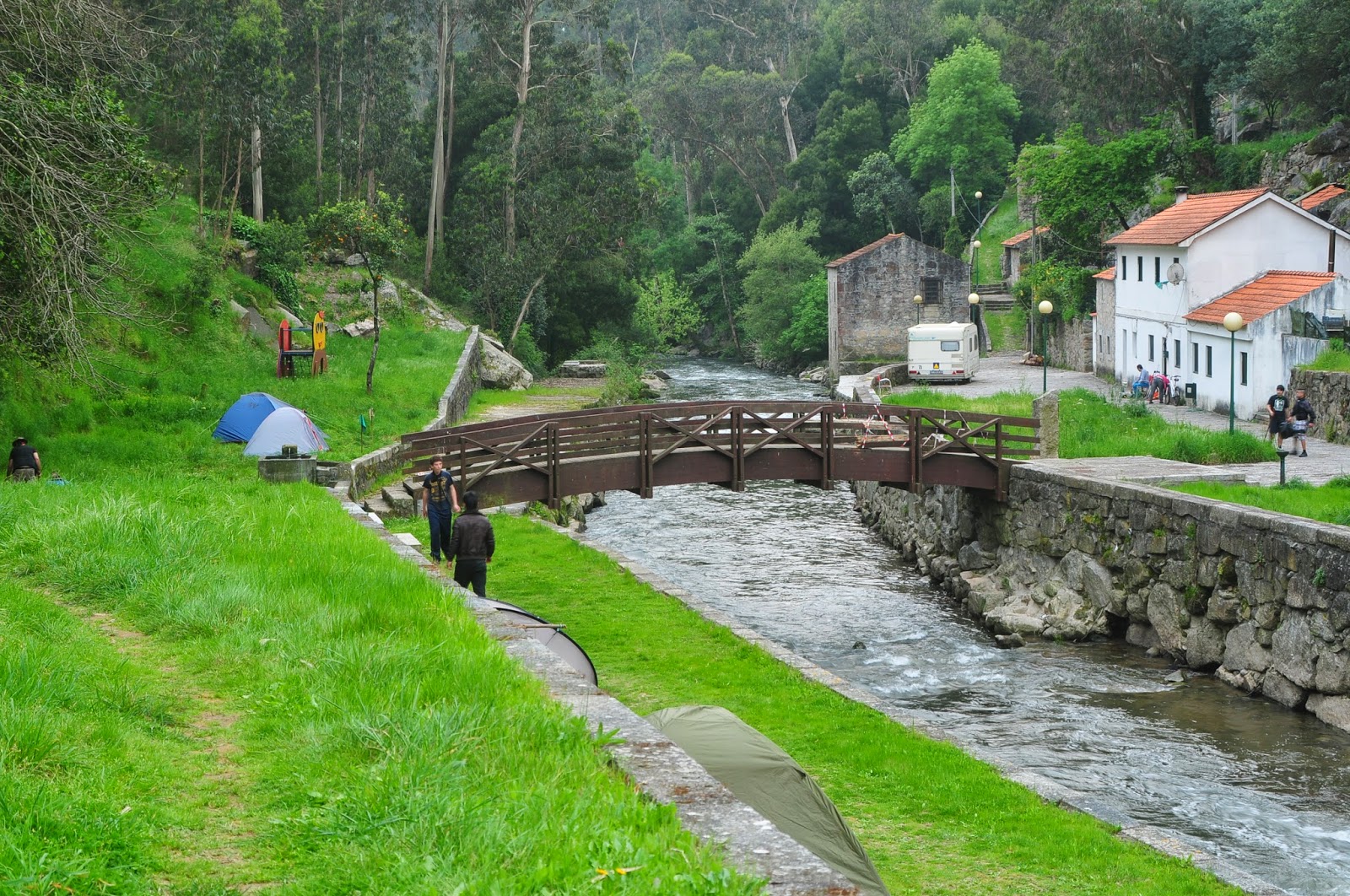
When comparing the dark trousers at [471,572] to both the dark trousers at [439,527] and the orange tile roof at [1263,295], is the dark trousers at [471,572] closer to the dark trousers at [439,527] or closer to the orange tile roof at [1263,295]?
the dark trousers at [439,527]

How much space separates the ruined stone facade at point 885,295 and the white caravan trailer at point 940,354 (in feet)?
46.6

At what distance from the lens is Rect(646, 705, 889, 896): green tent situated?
775cm

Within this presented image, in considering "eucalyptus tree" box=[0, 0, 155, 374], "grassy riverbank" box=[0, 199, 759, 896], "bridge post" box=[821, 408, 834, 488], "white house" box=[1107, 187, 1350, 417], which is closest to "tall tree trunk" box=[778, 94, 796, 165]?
"white house" box=[1107, 187, 1350, 417]

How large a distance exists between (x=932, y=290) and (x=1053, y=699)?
148 feet

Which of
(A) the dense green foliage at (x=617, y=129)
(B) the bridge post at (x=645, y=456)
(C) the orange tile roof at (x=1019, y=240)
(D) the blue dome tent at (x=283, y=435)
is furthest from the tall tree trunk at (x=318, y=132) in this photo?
(C) the orange tile roof at (x=1019, y=240)

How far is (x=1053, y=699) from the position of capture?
1862 cm

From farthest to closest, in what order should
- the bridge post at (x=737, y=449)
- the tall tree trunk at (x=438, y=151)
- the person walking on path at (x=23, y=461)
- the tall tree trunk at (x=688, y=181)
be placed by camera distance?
the tall tree trunk at (x=688, y=181) → the tall tree trunk at (x=438, y=151) → the bridge post at (x=737, y=449) → the person walking on path at (x=23, y=461)

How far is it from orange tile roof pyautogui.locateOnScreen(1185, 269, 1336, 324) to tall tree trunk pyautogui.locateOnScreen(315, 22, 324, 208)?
3118 centimetres

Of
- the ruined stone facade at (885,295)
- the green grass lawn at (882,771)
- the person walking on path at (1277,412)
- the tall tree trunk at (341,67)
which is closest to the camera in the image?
the green grass lawn at (882,771)

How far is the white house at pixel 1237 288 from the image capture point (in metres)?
30.2

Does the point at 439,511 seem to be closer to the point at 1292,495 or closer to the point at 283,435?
the point at 283,435

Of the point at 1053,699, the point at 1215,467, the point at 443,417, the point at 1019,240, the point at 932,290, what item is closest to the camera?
the point at 1053,699

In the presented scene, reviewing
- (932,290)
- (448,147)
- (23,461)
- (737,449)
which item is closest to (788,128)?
(932,290)

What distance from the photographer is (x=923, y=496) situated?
29953mm
